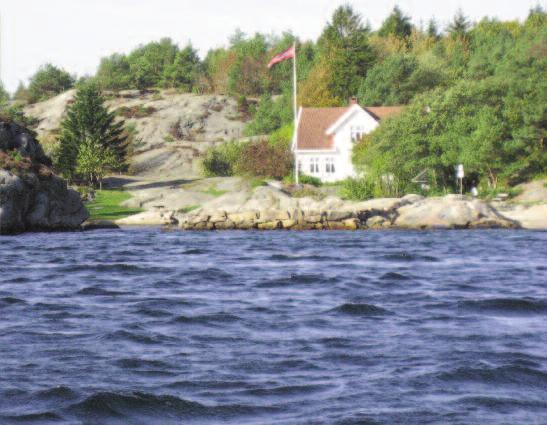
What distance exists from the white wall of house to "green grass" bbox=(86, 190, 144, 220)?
14425mm

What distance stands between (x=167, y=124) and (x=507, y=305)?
84632 millimetres

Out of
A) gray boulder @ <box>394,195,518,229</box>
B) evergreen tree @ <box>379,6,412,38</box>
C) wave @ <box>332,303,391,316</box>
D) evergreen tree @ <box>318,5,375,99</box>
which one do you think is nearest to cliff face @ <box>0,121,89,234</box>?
gray boulder @ <box>394,195,518,229</box>

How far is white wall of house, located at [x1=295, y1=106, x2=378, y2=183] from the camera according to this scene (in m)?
67.4

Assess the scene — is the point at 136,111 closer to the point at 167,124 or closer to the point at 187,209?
the point at 167,124

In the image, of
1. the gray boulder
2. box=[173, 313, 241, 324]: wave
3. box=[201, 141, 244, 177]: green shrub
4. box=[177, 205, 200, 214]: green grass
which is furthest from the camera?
box=[201, 141, 244, 177]: green shrub

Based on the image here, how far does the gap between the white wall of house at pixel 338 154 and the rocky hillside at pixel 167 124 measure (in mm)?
17351

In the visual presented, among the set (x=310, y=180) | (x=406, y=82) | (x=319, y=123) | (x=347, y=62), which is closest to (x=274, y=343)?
(x=310, y=180)

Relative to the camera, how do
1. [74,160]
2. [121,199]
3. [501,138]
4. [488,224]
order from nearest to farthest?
[488,224]
[501,138]
[121,199]
[74,160]

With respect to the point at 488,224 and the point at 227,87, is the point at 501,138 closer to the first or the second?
the point at 488,224

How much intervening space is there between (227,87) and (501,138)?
62.4 meters

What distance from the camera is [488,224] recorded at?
42625mm

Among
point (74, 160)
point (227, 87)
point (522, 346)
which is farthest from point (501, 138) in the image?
point (227, 87)

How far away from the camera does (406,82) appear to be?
7938 cm

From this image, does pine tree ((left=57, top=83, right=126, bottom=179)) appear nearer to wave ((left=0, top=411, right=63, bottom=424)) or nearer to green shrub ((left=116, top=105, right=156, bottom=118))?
green shrub ((left=116, top=105, right=156, bottom=118))
